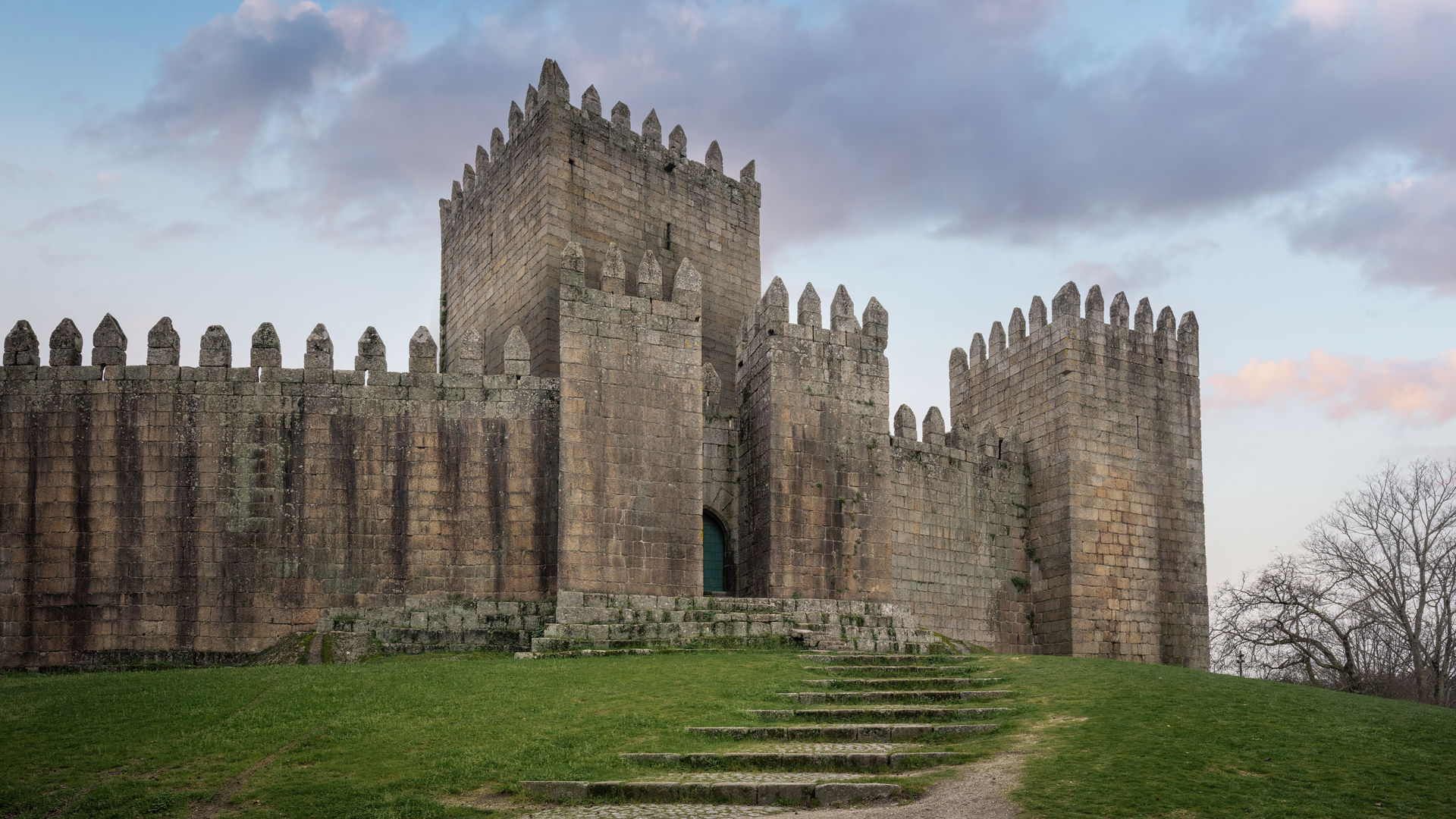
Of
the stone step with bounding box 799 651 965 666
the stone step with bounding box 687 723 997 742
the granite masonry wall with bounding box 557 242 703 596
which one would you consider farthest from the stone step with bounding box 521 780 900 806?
the granite masonry wall with bounding box 557 242 703 596

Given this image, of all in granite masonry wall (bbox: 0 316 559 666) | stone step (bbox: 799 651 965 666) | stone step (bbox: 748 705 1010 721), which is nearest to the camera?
stone step (bbox: 748 705 1010 721)

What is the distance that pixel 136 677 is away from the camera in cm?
1529

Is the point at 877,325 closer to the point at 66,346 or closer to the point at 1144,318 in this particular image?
the point at 1144,318

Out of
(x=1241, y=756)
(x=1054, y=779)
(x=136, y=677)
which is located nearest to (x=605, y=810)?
(x=1054, y=779)

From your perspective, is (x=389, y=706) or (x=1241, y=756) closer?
(x=1241, y=756)

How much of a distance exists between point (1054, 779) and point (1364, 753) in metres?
3.31

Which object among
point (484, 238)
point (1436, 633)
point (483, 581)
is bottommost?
point (1436, 633)

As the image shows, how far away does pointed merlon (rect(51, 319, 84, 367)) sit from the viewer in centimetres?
1959

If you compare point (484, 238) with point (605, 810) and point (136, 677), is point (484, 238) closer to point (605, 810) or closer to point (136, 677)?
point (136, 677)

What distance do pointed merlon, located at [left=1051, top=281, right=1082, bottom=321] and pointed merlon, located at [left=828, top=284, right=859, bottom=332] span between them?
564cm

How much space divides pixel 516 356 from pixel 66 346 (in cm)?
715

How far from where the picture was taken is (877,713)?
13.3 meters

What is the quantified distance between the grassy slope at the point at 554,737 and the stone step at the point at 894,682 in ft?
1.51

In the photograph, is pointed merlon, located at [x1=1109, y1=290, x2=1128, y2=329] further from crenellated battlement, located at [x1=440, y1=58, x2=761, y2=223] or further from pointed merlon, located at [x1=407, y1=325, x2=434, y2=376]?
pointed merlon, located at [x1=407, y1=325, x2=434, y2=376]
